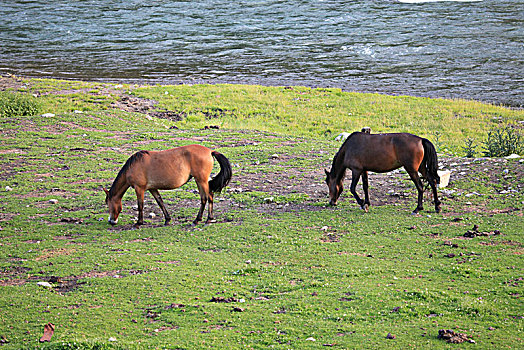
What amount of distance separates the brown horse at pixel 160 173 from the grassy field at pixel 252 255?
53cm

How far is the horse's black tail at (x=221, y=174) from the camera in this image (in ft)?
35.7

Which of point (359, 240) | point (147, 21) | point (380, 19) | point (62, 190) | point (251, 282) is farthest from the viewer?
point (147, 21)

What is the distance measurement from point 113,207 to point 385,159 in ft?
19.2

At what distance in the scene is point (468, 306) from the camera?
21.9ft

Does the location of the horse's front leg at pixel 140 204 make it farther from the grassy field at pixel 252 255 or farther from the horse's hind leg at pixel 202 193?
the horse's hind leg at pixel 202 193

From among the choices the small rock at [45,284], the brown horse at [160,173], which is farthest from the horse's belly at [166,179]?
the small rock at [45,284]

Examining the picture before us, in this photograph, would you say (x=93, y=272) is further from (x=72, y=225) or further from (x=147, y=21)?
(x=147, y=21)

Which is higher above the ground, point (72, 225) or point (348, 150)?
point (348, 150)

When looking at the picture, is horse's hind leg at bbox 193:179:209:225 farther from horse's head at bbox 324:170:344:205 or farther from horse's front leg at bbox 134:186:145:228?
horse's head at bbox 324:170:344:205

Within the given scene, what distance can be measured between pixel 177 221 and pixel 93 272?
119 inches

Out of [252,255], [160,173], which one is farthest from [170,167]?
[252,255]

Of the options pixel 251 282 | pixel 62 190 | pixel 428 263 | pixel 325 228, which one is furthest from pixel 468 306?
pixel 62 190

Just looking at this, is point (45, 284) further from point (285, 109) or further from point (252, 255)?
point (285, 109)

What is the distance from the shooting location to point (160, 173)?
10.5 metres
